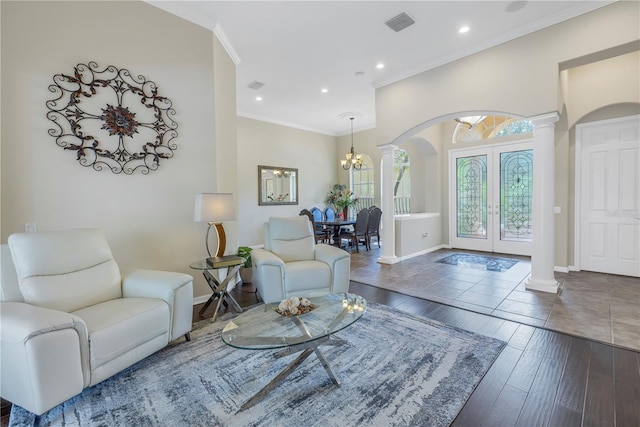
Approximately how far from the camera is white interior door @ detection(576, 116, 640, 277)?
4.22 meters

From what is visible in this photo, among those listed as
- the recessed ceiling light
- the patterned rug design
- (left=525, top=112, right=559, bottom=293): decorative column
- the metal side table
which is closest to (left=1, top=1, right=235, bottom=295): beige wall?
the metal side table

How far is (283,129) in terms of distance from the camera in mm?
7945

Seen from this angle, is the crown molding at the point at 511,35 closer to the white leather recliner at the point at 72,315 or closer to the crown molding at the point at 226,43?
the crown molding at the point at 226,43

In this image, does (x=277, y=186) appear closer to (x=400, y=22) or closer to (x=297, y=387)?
(x=400, y=22)

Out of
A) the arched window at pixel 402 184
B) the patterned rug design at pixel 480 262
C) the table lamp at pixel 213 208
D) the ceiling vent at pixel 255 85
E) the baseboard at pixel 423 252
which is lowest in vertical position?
the patterned rug design at pixel 480 262

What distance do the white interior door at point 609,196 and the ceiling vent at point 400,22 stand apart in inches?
129

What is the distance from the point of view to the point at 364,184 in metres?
8.80

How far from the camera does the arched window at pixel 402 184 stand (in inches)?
290

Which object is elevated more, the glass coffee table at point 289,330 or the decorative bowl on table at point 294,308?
the decorative bowl on table at point 294,308

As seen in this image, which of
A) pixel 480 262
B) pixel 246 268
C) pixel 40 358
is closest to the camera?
pixel 40 358

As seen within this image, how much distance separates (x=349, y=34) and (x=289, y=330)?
3.68 m

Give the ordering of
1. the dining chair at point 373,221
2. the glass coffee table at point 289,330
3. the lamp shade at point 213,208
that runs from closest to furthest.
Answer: the glass coffee table at point 289,330
the lamp shade at point 213,208
the dining chair at point 373,221

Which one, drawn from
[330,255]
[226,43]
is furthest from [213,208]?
[226,43]

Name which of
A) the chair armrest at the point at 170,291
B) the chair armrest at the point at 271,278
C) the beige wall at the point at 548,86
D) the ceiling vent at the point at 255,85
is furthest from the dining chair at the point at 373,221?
the chair armrest at the point at 170,291
